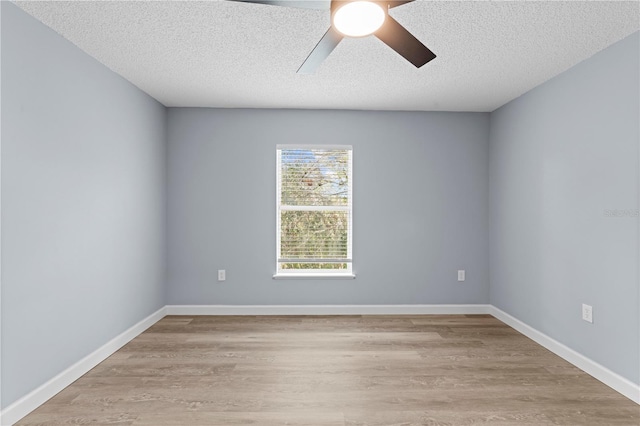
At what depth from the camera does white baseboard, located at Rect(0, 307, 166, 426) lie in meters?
2.12

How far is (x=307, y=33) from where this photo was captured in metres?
2.49

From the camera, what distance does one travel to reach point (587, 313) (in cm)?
285

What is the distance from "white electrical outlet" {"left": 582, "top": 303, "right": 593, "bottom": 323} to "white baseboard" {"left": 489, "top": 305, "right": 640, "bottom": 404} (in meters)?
0.30

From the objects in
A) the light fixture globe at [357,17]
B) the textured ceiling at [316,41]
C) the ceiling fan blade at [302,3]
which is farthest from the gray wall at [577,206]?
the ceiling fan blade at [302,3]

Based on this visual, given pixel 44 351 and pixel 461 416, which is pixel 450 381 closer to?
pixel 461 416

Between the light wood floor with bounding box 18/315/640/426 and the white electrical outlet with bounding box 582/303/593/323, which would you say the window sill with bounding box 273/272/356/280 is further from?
the white electrical outlet with bounding box 582/303/593/323

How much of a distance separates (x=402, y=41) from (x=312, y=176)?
260cm

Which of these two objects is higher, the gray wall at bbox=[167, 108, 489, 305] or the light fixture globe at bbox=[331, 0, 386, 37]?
the light fixture globe at bbox=[331, 0, 386, 37]

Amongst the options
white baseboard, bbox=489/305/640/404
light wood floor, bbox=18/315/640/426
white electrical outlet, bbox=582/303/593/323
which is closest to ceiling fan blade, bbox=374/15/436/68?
light wood floor, bbox=18/315/640/426

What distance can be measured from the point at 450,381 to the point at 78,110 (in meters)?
3.35

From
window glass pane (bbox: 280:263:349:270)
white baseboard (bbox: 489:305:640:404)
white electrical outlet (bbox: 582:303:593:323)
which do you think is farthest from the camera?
window glass pane (bbox: 280:263:349:270)

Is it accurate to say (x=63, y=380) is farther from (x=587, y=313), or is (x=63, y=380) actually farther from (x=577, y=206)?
(x=577, y=206)

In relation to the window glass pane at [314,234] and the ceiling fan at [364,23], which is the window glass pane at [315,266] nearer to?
the window glass pane at [314,234]

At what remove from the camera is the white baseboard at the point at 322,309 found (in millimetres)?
4332
